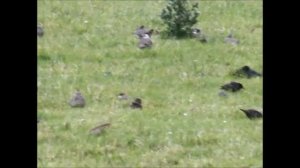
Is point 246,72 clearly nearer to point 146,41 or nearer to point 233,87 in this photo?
point 233,87

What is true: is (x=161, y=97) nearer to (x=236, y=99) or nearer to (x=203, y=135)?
(x=236, y=99)

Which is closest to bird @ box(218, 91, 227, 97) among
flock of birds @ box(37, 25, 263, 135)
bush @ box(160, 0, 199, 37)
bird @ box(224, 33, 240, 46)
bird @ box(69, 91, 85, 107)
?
flock of birds @ box(37, 25, 263, 135)

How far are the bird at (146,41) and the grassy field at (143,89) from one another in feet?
0.35

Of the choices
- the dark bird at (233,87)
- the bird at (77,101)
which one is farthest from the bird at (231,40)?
the bird at (77,101)

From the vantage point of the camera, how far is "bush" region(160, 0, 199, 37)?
13.5 m

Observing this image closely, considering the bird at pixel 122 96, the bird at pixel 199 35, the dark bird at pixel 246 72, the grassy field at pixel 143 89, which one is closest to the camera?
the grassy field at pixel 143 89

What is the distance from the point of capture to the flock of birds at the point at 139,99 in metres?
9.38

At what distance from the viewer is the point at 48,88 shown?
34.6 ft

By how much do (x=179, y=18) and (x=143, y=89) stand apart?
3141mm

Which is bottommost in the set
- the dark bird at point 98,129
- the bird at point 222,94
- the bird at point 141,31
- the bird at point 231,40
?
the bird at point 231,40

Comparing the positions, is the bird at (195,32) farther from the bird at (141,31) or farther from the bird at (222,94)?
the bird at (222,94)

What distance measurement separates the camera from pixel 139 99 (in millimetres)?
10062

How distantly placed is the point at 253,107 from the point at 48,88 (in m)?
2.75

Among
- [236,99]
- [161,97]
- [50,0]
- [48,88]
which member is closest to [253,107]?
[236,99]
